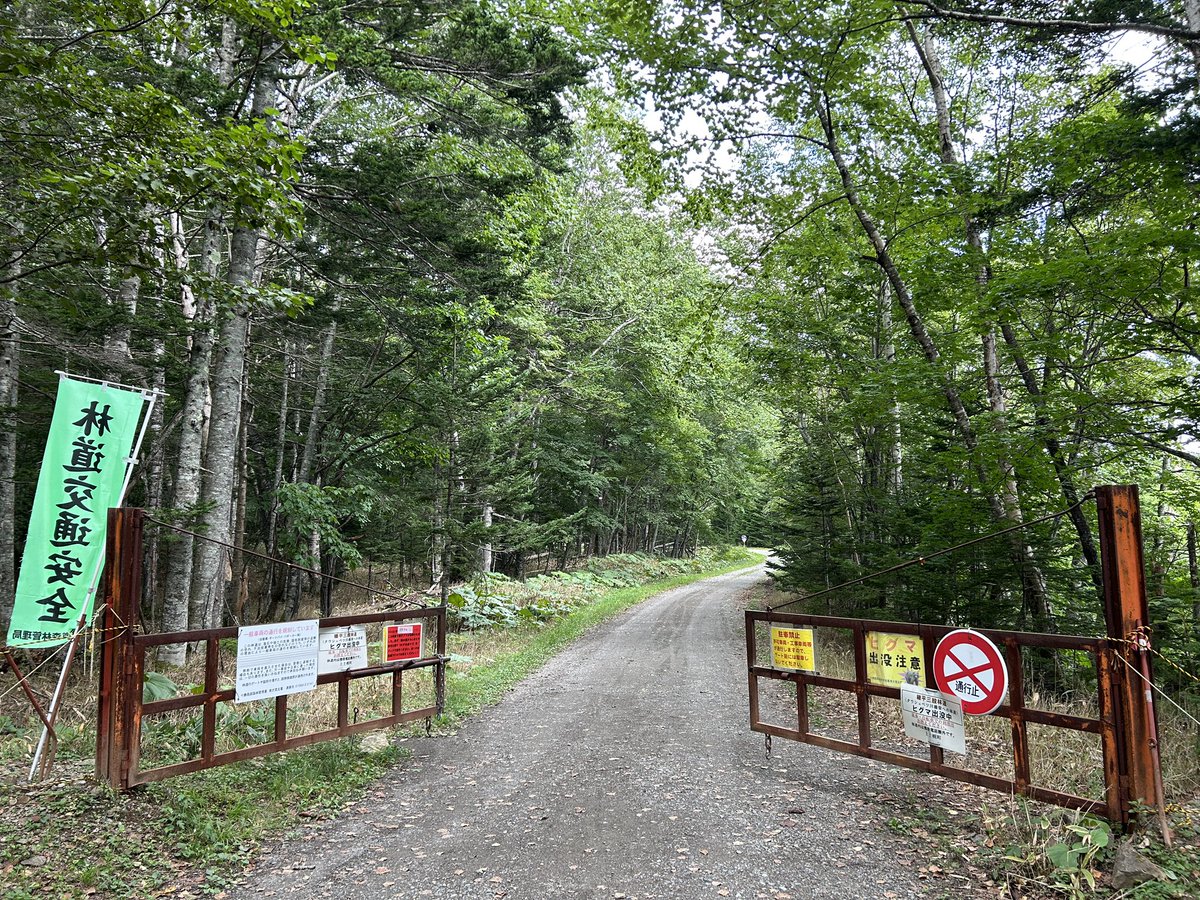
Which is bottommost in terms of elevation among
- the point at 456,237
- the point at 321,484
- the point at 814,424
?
the point at 321,484

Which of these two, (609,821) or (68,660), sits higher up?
(68,660)

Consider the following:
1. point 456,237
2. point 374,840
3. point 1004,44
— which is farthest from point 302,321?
point 1004,44

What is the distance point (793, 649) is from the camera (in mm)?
5902

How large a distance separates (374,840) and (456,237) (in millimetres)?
7573

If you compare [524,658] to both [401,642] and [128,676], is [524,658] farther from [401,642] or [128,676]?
[128,676]

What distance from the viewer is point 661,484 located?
31141 millimetres

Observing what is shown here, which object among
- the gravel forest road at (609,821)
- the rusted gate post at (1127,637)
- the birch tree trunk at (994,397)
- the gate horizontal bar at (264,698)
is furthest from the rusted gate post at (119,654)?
the birch tree trunk at (994,397)

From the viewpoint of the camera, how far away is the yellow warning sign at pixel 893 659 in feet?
16.3

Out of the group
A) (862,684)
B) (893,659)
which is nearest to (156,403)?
(862,684)

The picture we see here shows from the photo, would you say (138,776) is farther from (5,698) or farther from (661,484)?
(661,484)

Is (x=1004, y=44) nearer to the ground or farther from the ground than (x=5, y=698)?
farther from the ground

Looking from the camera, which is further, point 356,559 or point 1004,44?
point 356,559

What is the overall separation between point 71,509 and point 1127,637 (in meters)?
7.93

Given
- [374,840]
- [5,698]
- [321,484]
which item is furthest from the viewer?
[321,484]
